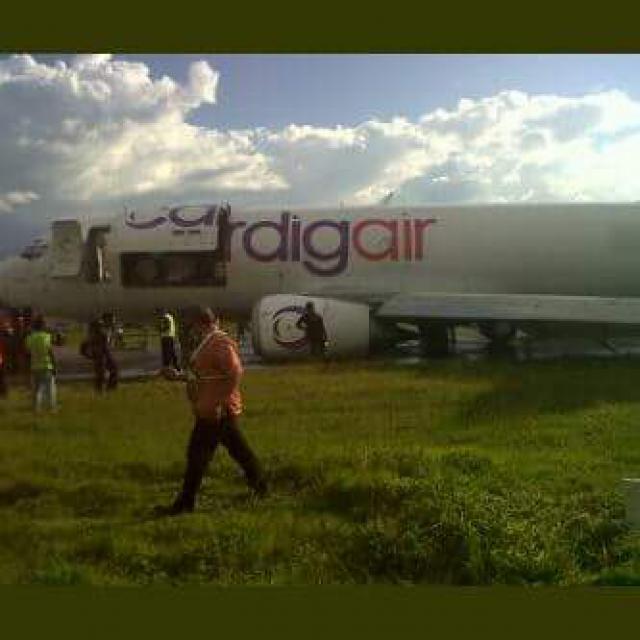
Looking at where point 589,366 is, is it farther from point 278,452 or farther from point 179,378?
point 179,378

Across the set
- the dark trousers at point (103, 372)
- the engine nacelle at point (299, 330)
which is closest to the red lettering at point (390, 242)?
the engine nacelle at point (299, 330)

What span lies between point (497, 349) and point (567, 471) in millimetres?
13053

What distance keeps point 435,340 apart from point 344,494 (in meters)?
14.2

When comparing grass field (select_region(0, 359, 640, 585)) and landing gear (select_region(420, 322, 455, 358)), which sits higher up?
landing gear (select_region(420, 322, 455, 358))

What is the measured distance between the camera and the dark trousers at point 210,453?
26.9 ft

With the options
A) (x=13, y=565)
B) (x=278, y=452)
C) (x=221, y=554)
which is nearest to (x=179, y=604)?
(x=221, y=554)

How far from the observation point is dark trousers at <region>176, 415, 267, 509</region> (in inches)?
323

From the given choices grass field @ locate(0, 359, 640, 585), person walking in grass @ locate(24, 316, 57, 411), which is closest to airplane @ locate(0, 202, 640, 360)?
person walking in grass @ locate(24, 316, 57, 411)

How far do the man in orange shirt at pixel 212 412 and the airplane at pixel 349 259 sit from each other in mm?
13024

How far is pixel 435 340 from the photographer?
73.1 feet

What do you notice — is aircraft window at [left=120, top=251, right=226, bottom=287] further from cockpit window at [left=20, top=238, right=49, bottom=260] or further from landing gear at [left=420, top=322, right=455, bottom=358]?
landing gear at [left=420, top=322, right=455, bottom=358]

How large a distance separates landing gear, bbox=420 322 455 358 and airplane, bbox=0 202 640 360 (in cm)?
4

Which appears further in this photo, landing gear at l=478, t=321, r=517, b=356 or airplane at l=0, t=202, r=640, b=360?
airplane at l=0, t=202, r=640, b=360

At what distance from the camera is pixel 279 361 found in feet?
69.1
